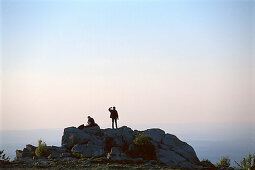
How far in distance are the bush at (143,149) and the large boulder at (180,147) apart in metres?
3.87

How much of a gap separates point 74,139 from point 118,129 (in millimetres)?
5354

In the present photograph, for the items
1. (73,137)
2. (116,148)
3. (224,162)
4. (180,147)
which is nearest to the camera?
(116,148)

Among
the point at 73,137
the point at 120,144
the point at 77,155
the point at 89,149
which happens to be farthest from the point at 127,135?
the point at 77,155

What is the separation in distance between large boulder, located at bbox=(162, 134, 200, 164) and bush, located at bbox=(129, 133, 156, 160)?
3.87m

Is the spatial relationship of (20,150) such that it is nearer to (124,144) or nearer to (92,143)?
(92,143)

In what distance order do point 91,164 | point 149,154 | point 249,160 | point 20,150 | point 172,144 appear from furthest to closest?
1. point 172,144
2. point 20,150
3. point 149,154
4. point 249,160
5. point 91,164

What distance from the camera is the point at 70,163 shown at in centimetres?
2922

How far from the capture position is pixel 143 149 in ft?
112

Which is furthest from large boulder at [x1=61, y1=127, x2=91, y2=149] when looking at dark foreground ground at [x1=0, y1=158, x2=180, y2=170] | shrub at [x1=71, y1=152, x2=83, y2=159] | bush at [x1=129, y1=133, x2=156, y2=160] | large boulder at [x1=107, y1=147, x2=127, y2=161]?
dark foreground ground at [x1=0, y1=158, x2=180, y2=170]

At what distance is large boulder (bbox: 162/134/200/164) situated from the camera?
37.0 m

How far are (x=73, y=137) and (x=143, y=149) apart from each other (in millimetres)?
7597

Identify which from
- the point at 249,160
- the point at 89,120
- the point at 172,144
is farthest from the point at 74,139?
the point at 249,160

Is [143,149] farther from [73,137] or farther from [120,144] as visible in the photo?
[73,137]

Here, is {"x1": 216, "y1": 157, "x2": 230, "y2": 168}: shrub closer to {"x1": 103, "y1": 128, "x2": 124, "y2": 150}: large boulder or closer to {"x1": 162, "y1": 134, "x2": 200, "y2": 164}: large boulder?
{"x1": 162, "y1": 134, "x2": 200, "y2": 164}: large boulder
